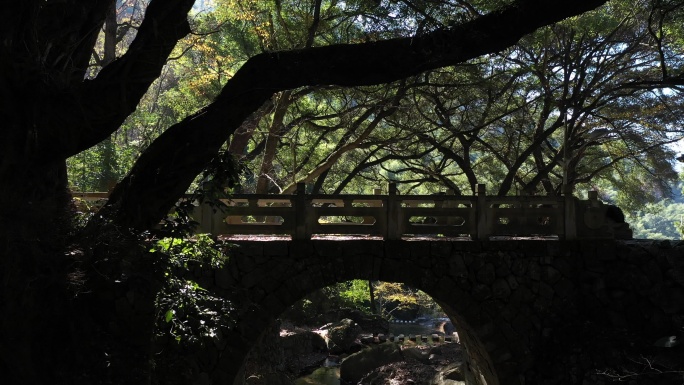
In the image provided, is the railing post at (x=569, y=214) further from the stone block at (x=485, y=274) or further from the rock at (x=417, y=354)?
the rock at (x=417, y=354)

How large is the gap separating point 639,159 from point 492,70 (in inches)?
307

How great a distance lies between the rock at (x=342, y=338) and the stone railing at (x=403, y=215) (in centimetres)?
1054

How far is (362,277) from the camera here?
30.7ft

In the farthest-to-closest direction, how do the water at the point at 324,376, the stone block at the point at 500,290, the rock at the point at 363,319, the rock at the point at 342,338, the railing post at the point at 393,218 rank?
1. the rock at the point at 363,319
2. the rock at the point at 342,338
3. the water at the point at 324,376
4. the stone block at the point at 500,290
5. the railing post at the point at 393,218

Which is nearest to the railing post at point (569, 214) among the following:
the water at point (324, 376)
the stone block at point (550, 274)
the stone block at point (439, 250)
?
the stone block at point (550, 274)

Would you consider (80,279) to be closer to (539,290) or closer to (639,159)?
(539,290)

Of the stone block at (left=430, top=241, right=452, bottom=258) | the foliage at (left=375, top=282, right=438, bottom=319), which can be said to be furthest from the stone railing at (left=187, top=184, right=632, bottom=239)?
the foliage at (left=375, top=282, right=438, bottom=319)

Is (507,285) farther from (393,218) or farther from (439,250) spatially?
(393,218)

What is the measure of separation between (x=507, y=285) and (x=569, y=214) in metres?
1.52

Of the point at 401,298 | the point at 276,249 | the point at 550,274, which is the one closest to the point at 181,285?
the point at 276,249

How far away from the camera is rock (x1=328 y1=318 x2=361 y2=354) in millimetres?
19391

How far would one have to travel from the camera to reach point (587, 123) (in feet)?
54.0

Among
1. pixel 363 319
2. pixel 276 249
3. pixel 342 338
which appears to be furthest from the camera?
pixel 363 319

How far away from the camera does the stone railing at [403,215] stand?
9.27 meters
